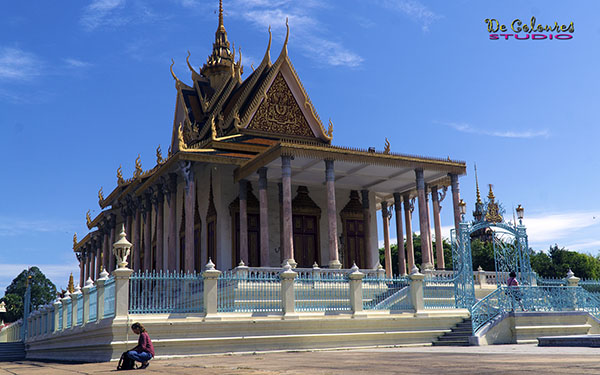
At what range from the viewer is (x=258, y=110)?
2866 cm

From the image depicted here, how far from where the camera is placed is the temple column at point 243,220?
23.8 m

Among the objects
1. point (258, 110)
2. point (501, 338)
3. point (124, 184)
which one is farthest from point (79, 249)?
point (501, 338)

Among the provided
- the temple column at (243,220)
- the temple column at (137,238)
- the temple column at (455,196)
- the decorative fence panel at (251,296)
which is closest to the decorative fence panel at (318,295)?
the decorative fence panel at (251,296)

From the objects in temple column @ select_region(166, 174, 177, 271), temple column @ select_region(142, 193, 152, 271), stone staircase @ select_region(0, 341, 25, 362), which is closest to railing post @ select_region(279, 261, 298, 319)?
temple column @ select_region(166, 174, 177, 271)

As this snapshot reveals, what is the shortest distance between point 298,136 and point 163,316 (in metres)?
16.3

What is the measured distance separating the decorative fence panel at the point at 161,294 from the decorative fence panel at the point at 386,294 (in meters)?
4.98

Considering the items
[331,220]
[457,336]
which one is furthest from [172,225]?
[457,336]

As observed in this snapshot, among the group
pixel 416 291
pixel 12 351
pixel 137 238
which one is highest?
pixel 137 238

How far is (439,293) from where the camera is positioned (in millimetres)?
19031

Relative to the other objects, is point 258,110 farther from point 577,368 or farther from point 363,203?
point 577,368

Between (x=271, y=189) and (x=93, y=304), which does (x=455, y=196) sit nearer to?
(x=271, y=189)

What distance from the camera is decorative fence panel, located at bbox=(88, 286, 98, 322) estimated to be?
1561 cm

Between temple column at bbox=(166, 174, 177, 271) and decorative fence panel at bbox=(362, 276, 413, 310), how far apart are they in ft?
30.1

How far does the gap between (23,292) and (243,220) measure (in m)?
70.7
